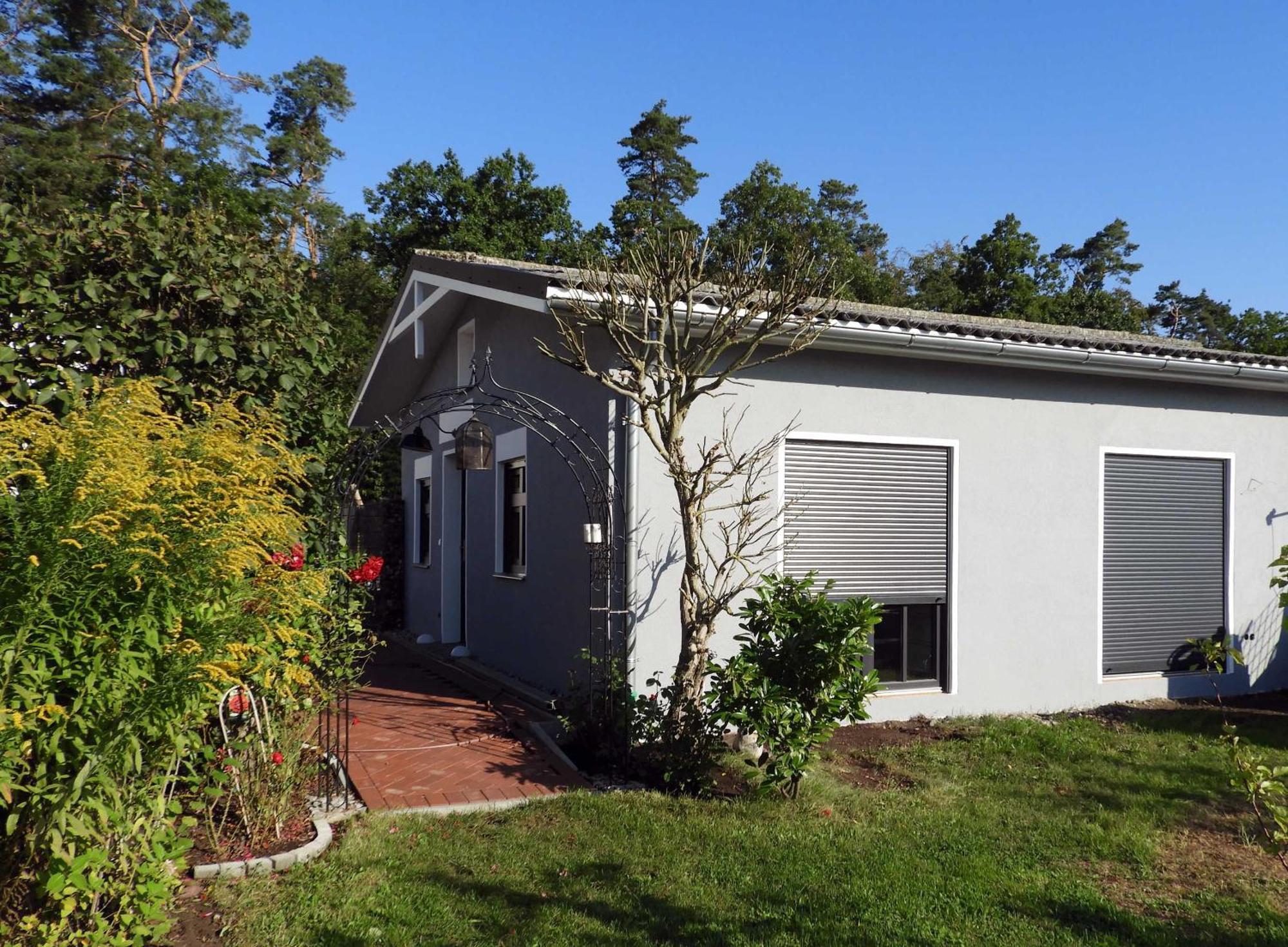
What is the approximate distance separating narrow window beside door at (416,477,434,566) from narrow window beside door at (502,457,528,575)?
3.73 m

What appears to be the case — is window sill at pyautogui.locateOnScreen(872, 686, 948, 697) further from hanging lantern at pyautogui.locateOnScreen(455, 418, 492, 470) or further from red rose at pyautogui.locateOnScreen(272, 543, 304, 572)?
red rose at pyautogui.locateOnScreen(272, 543, 304, 572)

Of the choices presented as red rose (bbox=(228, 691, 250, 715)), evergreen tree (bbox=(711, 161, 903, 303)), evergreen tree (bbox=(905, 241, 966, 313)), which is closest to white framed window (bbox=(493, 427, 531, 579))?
red rose (bbox=(228, 691, 250, 715))

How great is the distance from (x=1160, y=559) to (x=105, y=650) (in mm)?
9218

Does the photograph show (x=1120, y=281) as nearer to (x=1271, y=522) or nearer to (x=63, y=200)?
(x=1271, y=522)

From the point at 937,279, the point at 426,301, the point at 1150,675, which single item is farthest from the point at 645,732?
the point at 937,279

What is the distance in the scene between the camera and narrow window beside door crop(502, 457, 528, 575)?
10305 mm

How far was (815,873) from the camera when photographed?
4887 mm

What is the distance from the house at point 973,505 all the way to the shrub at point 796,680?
1.54 meters

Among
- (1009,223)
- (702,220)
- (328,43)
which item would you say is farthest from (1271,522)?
(328,43)

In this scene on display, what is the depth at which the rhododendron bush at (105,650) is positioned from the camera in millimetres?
3275

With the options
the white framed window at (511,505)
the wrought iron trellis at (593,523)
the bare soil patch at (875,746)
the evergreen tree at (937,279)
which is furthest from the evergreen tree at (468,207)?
the bare soil patch at (875,746)

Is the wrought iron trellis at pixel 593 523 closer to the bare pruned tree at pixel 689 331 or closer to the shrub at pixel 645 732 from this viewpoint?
the shrub at pixel 645 732

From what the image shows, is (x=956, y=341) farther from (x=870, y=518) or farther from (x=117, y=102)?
(x=117, y=102)

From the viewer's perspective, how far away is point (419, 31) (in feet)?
38.2
